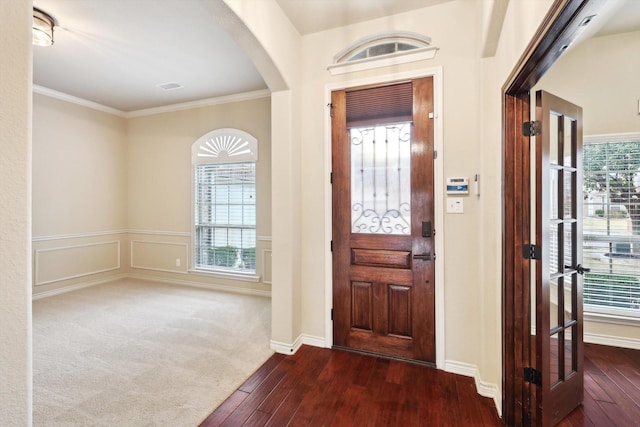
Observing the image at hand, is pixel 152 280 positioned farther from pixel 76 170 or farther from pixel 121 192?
pixel 76 170

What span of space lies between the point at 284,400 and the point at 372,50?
297 cm

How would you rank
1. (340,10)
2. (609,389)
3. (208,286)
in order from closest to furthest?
(609,389)
(340,10)
(208,286)

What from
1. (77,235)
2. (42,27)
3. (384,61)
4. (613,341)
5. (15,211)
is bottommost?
(613,341)

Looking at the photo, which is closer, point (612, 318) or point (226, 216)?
point (612, 318)

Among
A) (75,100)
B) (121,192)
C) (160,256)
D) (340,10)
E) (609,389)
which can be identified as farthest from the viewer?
(121,192)

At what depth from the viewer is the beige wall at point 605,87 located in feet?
8.71

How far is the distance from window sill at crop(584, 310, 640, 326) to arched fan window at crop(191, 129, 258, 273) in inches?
156

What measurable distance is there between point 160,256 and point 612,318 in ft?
19.5

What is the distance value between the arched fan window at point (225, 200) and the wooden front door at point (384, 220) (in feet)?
6.83

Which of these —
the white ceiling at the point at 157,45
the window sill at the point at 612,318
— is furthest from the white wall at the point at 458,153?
the window sill at the point at 612,318

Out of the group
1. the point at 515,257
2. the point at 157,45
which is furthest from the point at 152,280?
the point at 515,257

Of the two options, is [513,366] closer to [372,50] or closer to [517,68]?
[517,68]

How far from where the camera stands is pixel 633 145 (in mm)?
2680

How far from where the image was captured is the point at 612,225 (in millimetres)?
2770
